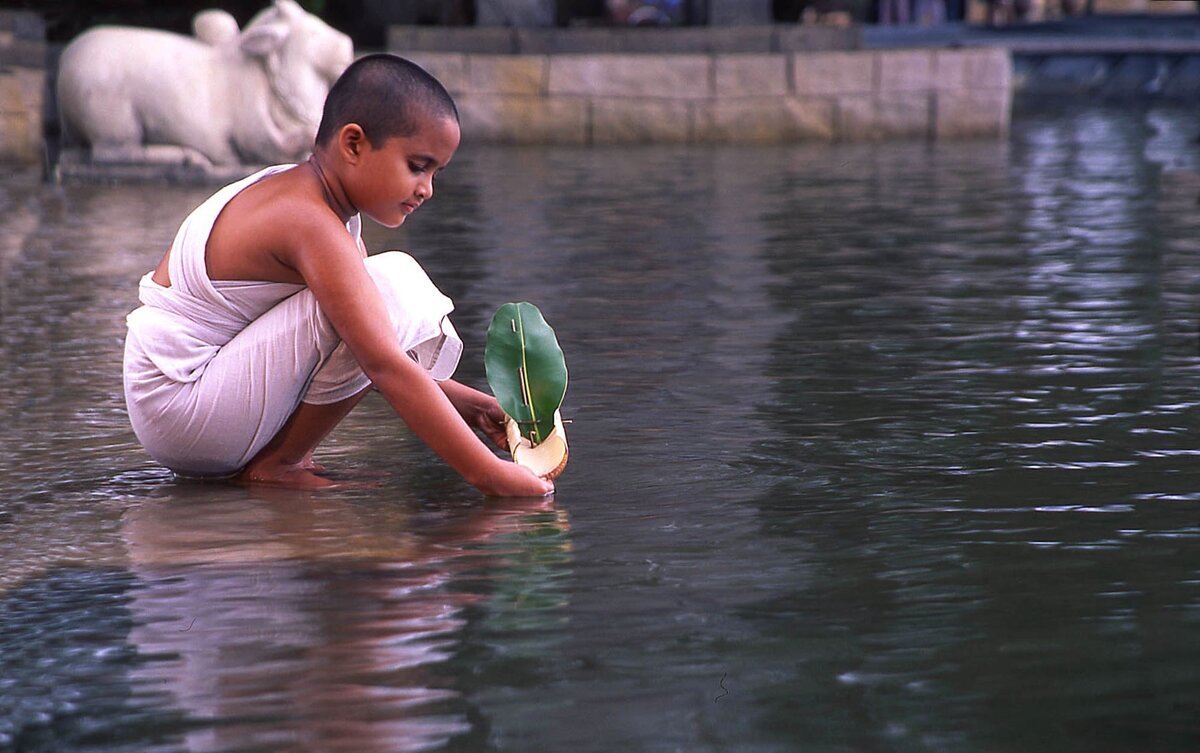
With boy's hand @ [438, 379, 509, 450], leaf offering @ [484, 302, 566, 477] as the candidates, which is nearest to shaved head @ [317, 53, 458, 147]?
leaf offering @ [484, 302, 566, 477]

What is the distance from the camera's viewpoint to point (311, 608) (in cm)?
270

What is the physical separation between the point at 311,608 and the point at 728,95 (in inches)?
431

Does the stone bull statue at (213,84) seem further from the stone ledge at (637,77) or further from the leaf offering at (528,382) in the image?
the leaf offering at (528,382)

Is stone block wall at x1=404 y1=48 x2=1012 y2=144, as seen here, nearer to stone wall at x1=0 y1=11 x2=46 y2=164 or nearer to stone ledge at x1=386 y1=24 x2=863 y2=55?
stone ledge at x1=386 y1=24 x2=863 y2=55

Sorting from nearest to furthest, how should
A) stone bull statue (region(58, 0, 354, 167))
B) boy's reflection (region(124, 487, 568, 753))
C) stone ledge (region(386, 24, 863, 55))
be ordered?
boy's reflection (region(124, 487, 568, 753)) → stone bull statue (region(58, 0, 354, 167)) → stone ledge (region(386, 24, 863, 55))

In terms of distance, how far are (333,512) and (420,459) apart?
512 mm

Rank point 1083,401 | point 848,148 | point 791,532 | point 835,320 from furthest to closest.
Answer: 1. point 848,148
2. point 835,320
3. point 1083,401
4. point 791,532

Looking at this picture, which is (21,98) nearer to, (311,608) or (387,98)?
(387,98)

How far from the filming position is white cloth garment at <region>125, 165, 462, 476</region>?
3.34 metres

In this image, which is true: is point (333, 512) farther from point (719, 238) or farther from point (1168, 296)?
point (719, 238)

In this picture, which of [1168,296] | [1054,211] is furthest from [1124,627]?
[1054,211]

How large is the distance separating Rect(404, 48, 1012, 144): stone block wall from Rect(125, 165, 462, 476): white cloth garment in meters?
9.96

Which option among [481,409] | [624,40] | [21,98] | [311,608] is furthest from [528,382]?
[624,40]

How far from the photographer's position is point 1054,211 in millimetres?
8469
